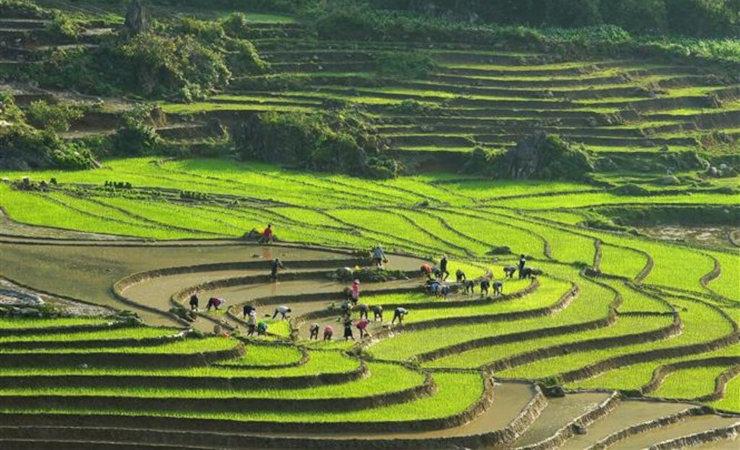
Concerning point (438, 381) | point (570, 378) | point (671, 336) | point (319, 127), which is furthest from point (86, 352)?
A: point (319, 127)

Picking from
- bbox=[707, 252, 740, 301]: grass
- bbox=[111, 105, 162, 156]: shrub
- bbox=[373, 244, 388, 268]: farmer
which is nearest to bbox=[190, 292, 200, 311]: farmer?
bbox=[373, 244, 388, 268]: farmer

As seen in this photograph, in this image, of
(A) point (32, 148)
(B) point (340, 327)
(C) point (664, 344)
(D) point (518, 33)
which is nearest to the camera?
(B) point (340, 327)

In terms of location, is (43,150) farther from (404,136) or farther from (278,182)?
(404,136)

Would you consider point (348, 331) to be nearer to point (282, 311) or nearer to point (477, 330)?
point (282, 311)

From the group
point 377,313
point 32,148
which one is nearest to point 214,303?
point 377,313

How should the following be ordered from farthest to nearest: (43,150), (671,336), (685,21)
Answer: (685,21), (43,150), (671,336)
